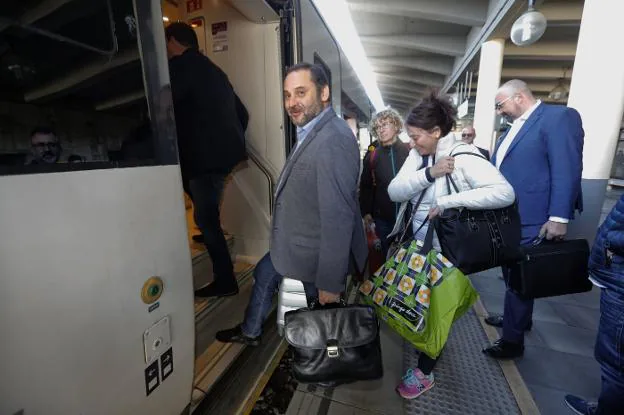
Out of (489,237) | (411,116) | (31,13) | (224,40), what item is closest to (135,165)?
(31,13)

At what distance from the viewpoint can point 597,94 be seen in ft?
10.4

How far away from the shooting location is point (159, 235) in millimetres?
1182

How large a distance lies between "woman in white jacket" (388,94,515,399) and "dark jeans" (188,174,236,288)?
1360 mm

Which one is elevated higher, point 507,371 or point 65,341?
point 65,341

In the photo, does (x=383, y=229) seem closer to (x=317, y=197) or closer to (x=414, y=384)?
(x=414, y=384)

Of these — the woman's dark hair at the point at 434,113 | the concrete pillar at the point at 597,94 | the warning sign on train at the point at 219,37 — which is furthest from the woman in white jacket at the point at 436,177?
the concrete pillar at the point at 597,94

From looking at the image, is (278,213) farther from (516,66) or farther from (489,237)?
(516,66)

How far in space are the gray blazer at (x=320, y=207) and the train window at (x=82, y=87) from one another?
594 millimetres

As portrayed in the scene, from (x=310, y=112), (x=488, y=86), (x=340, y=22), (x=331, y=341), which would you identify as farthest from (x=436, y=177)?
(x=488, y=86)

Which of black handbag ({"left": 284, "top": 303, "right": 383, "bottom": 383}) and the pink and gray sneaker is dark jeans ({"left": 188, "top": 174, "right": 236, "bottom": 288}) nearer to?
black handbag ({"left": 284, "top": 303, "right": 383, "bottom": 383})

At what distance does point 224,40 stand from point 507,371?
141 inches

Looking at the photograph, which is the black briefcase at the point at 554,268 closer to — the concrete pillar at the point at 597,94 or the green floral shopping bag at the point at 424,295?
the green floral shopping bag at the point at 424,295

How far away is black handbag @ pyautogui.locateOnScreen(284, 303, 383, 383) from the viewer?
1.47 m

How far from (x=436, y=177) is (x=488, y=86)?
5919mm
